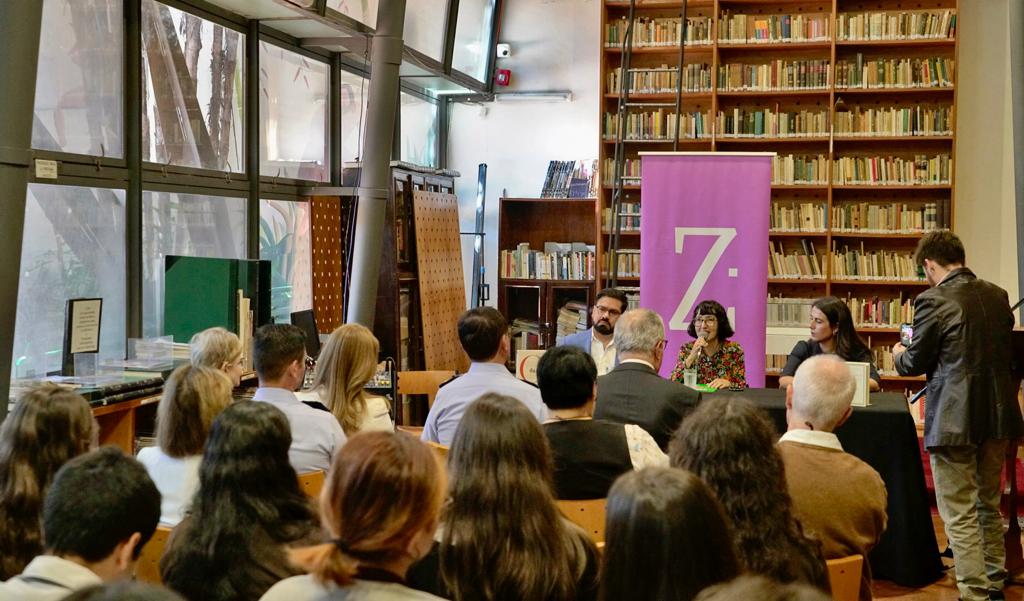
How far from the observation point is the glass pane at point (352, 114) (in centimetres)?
839

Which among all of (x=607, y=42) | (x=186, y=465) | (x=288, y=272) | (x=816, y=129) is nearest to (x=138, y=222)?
(x=288, y=272)

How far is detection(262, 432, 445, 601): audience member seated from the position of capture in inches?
64.4

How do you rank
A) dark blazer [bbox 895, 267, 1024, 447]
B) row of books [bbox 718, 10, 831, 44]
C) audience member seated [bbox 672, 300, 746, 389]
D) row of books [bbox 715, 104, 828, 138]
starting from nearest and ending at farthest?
1. dark blazer [bbox 895, 267, 1024, 447]
2. audience member seated [bbox 672, 300, 746, 389]
3. row of books [bbox 718, 10, 831, 44]
4. row of books [bbox 715, 104, 828, 138]

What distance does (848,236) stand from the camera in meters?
8.84

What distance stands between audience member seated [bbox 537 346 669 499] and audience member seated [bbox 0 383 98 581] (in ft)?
4.41

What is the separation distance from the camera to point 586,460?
325 cm

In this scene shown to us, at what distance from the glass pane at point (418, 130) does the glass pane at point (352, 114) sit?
3.16 feet

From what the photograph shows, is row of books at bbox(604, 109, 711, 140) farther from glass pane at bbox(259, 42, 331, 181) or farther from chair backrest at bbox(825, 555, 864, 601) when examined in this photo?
chair backrest at bbox(825, 555, 864, 601)

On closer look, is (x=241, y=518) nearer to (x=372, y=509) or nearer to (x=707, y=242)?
(x=372, y=509)

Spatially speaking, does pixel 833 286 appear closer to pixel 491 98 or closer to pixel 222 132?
pixel 491 98

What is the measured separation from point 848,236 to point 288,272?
15.2ft

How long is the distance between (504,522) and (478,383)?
6.18 ft

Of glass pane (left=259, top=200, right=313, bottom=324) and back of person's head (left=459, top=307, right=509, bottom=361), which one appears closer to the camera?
back of person's head (left=459, top=307, right=509, bottom=361)

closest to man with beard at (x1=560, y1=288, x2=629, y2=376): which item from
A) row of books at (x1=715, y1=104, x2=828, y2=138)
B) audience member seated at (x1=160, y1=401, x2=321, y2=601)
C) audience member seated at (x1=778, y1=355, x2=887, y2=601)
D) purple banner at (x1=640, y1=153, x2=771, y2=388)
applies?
purple banner at (x1=640, y1=153, x2=771, y2=388)
